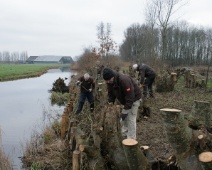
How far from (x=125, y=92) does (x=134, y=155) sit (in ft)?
6.06

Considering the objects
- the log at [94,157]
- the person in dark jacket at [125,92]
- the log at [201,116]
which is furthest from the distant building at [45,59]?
the log at [94,157]

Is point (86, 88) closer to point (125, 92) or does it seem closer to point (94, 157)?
point (125, 92)

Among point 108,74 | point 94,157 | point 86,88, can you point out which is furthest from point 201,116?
point 86,88

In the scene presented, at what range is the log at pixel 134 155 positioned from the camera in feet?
12.2

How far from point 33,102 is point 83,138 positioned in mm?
13377

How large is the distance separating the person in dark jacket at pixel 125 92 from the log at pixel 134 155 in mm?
1662

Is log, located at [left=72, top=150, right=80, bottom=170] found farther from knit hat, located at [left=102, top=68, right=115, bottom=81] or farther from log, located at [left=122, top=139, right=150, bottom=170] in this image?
knit hat, located at [left=102, top=68, right=115, bottom=81]

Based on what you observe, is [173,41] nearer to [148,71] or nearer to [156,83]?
[156,83]

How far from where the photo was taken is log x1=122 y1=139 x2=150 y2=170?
3711mm

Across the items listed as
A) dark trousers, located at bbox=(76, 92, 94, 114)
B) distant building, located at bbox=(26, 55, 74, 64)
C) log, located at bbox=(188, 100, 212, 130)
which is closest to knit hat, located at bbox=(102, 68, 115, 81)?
log, located at bbox=(188, 100, 212, 130)

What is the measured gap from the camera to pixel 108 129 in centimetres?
497

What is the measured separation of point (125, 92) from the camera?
17.9ft

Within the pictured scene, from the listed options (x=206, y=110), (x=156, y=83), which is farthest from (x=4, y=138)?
(x=156, y=83)

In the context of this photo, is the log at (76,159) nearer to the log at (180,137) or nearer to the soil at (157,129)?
the soil at (157,129)
